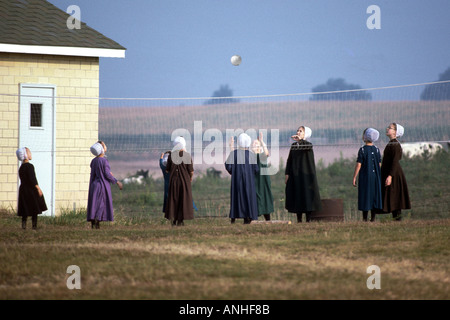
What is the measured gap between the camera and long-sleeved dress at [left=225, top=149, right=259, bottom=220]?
52.9ft

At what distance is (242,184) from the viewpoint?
16203mm

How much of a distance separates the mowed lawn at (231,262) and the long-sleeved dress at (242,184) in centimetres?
218

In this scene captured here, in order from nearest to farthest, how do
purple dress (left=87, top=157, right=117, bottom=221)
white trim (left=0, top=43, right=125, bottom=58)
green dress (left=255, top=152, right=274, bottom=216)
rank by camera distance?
1. purple dress (left=87, top=157, right=117, bottom=221)
2. green dress (left=255, top=152, right=274, bottom=216)
3. white trim (left=0, top=43, right=125, bottom=58)

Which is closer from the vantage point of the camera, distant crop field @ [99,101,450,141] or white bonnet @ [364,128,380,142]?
white bonnet @ [364,128,380,142]

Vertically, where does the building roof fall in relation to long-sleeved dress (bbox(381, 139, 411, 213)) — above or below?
above

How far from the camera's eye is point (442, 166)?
158ft

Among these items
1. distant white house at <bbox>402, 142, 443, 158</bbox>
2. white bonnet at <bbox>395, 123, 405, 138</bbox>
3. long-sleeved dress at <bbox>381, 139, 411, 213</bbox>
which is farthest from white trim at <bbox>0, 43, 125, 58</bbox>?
Result: distant white house at <bbox>402, 142, 443, 158</bbox>

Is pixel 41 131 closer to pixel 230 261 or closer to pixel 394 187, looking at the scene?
pixel 394 187

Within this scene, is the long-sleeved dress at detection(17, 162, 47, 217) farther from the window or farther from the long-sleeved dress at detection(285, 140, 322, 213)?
the long-sleeved dress at detection(285, 140, 322, 213)

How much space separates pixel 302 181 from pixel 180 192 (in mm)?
2528

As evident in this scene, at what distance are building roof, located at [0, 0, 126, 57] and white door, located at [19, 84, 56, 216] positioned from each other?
100 centimetres
